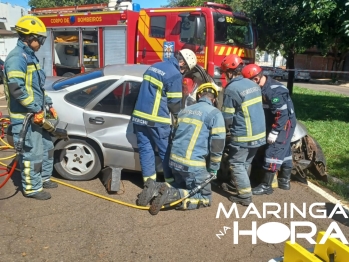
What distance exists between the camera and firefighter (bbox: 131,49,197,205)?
4.34 meters

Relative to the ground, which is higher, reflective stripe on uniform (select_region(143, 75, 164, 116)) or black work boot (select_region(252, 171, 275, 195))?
reflective stripe on uniform (select_region(143, 75, 164, 116))

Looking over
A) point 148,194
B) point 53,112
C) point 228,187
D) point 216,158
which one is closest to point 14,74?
point 53,112

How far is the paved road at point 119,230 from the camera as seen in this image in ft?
11.0

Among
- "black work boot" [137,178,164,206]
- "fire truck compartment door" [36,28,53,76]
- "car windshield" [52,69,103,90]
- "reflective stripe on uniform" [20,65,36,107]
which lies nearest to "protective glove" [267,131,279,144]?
"black work boot" [137,178,164,206]

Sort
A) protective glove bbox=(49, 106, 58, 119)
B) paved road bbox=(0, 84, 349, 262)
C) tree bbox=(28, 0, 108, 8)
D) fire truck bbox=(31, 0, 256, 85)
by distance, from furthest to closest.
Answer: tree bbox=(28, 0, 108, 8), fire truck bbox=(31, 0, 256, 85), protective glove bbox=(49, 106, 58, 119), paved road bbox=(0, 84, 349, 262)

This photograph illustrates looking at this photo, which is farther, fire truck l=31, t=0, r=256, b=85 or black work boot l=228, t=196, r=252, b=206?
fire truck l=31, t=0, r=256, b=85

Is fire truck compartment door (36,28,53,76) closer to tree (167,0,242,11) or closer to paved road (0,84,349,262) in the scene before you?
paved road (0,84,349,262)

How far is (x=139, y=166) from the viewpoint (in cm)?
476

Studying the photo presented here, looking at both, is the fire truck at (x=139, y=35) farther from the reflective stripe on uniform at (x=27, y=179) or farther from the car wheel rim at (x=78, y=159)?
the reflective stripe on uniform at (x=27, y=179)

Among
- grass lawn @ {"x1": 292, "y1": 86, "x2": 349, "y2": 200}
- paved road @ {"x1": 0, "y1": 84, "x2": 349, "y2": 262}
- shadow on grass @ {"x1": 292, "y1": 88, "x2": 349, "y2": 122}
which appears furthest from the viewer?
shadow on grass @ {"x1": 292, "y1": 88, "x2": 349, "y2": 122}

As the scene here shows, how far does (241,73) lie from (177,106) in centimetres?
95

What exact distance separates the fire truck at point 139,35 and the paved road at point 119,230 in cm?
496

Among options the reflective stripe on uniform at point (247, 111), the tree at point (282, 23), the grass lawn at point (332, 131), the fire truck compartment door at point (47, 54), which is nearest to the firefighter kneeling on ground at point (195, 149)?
the reflective stripe on uniform at point (247, 111)

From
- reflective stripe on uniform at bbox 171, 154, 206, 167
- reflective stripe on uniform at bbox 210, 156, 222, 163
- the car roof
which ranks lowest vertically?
reflective stripe on uniform at bbox 171, 154, 206, 167
